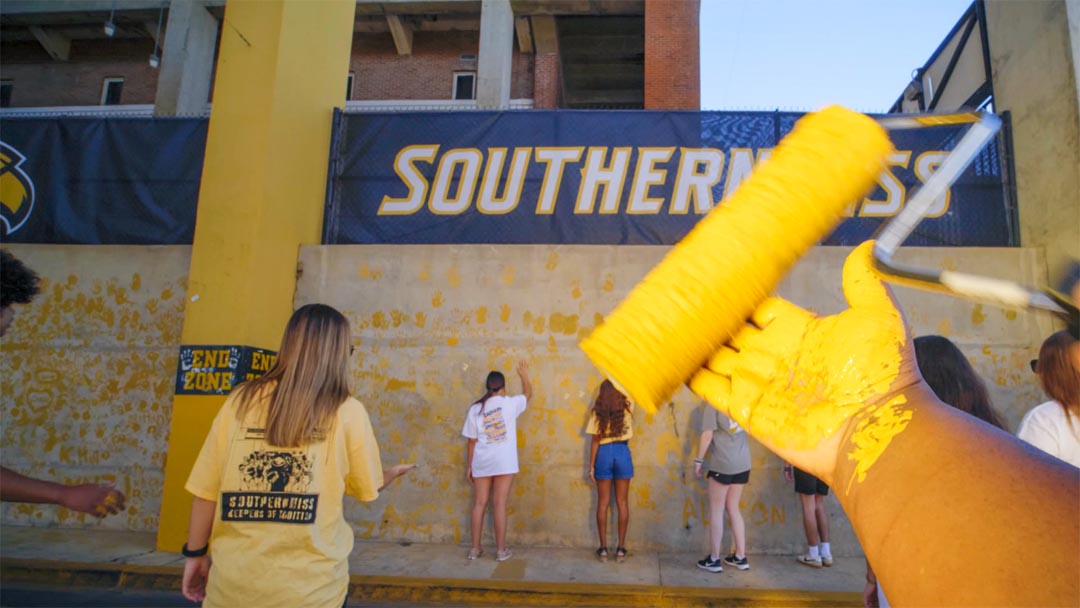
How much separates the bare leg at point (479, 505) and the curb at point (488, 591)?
833mm

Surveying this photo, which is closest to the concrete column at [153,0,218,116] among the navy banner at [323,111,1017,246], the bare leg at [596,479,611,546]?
the navy banner at [323,111,1017,246]

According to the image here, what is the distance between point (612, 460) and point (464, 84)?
12.9m

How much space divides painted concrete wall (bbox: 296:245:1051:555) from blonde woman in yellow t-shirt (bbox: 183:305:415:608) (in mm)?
4530

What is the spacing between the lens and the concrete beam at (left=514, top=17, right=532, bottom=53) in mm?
14367

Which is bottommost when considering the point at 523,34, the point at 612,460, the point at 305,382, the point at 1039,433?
the point at 612,460

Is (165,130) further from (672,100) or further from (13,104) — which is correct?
(13,104)

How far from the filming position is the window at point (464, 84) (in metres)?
15.8

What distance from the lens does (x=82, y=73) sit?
53.2ft

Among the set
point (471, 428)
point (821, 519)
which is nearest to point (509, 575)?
point (471, 428)

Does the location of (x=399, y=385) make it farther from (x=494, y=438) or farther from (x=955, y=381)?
(x=955, y=381)

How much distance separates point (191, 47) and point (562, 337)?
477 inches

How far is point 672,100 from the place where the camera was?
12.9 meters

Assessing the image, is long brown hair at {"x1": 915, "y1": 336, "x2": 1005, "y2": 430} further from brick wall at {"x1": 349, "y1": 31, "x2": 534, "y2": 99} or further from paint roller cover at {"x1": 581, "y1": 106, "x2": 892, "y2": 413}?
brick wall at {"x1": 349, "y1": 31, "x2": 534, "y2": 99}

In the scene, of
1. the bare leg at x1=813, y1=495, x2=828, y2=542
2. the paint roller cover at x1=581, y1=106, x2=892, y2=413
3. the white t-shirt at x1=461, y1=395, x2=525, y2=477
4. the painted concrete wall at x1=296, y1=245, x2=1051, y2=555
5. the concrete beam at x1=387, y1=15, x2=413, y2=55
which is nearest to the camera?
the paint roller cover at x1=581, y1=106, x2=892, y2=413
